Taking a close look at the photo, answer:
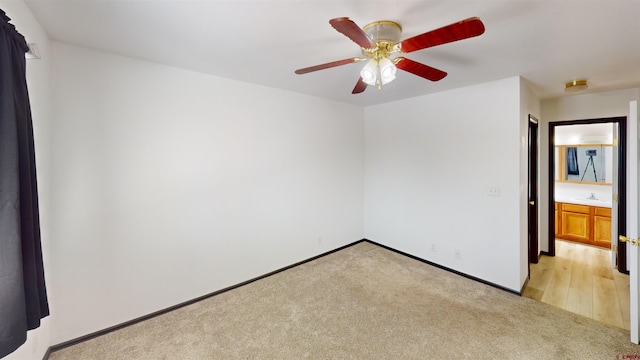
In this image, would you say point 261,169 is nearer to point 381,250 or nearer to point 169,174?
point 169,174

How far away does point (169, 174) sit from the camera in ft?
8.02

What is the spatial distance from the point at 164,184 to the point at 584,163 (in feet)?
22.5

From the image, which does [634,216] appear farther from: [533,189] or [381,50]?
[381,50]

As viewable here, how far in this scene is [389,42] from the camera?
1.61 meters

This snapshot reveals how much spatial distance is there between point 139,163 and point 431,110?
11.4ft

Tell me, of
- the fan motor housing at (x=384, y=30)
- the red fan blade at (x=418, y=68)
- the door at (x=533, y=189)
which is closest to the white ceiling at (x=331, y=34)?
the fan motor housing at (x=384, y=30)

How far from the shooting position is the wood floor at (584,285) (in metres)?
2.53

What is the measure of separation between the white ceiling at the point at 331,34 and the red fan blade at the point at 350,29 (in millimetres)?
244

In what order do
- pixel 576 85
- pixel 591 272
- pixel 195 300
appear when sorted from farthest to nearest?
1. pixel 591 272
2. pixel 576 85
3. pixel 195 300

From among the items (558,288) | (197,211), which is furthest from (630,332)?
(197,211)

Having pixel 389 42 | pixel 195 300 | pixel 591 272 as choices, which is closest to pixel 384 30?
pixel 389 42

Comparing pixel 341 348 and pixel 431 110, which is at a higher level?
pixel 431 110

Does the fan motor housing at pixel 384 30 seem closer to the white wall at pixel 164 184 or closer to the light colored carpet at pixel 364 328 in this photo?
the white wall at pixel 164 184

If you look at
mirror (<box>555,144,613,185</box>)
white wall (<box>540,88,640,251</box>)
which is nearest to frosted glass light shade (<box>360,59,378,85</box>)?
white wall (<box>540,88,640,251</box>)
